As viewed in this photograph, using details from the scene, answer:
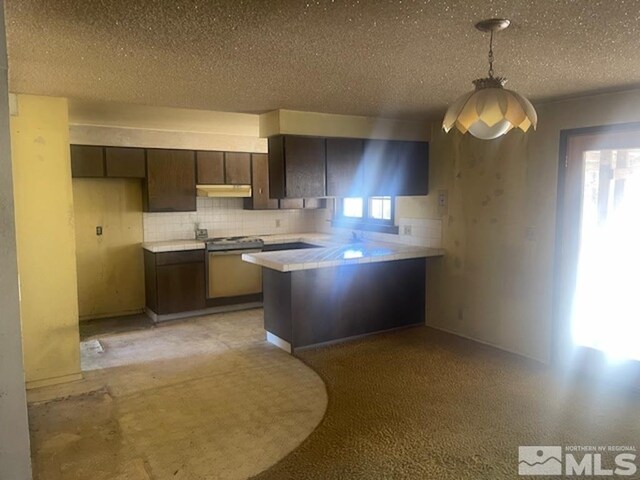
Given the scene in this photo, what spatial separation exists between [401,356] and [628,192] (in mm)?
2229

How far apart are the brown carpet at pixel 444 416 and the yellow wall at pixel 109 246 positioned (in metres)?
2.84

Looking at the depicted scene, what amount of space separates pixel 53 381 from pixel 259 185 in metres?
3.52

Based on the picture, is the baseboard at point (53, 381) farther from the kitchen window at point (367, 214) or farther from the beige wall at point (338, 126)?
the kitchen window at point (367, 214)

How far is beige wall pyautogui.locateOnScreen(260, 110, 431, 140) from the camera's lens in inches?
177

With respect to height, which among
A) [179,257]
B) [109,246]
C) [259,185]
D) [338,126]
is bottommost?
[179,257]

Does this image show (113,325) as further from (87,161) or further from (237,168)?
(237,168)

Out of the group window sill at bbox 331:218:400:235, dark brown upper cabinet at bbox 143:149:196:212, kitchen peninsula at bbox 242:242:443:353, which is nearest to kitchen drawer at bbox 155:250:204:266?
dark brown upper cabinet at bbox 143:149:196:212

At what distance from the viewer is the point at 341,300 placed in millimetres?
4871

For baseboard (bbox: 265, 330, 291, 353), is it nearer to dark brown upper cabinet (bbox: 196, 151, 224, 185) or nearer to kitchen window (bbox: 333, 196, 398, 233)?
kitchen window (bbox: 333, 196, 398, 233)

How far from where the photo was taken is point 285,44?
2.44 m

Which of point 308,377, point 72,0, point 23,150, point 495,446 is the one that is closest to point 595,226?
point 495,446


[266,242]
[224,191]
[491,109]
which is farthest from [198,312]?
[491,109]
